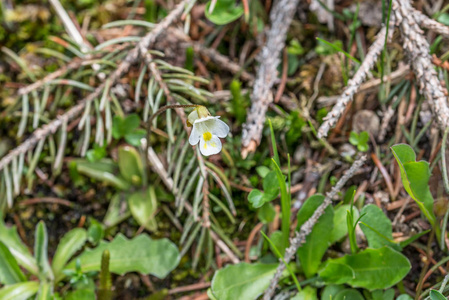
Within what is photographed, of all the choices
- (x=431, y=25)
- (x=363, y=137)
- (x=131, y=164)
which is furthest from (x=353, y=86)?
(x=131, y=164)

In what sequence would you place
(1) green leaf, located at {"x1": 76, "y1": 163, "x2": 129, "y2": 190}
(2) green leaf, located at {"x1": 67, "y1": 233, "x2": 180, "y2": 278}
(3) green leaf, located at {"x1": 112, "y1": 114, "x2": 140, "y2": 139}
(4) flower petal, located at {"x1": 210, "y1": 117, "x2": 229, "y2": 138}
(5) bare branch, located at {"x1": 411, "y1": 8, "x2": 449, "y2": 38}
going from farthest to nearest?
(1) green leaf, located at {"x1": 76, "y1": 163, "x2": 129, "y2": 190} < (3) green leaf, located at {"x1": 112, "y1": 114, "x2": 140, "y2": 139} < (2) green leaf, located at {"x1": 67, "y1": 233, "x2": 180, "y2": 278} < (5) bare branch, located at {"x1": 411, "y1": 8, "x2": 449, "y2": 38} < (4) flower petal, located at {"x1": 210, "y1": 117, "x2": 229, "y2": 138}

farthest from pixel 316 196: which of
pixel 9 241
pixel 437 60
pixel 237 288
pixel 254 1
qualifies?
pixel 9 241

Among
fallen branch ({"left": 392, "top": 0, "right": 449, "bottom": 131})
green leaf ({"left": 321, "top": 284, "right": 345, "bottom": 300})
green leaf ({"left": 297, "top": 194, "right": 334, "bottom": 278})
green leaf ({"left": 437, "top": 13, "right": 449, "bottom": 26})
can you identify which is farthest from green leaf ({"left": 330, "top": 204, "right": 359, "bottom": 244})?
green leaf ({"left": 437, "top": 13, "right": 449, "bottom": 26})

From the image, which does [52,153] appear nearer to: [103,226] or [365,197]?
[103,226]

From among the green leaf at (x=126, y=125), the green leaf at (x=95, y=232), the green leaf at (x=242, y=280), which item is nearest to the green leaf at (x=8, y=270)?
the green leaf at (x=95, y=232)

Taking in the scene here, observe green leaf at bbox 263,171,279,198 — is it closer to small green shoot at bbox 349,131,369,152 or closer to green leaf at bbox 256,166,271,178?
green leaf at bbox 256,166,271,178

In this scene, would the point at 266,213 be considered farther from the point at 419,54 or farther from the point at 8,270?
the point at 8,270

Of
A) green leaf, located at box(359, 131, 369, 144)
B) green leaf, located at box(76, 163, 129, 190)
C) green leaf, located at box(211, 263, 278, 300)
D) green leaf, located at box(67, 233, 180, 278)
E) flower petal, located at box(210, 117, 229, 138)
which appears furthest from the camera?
green leaf, located at box(76, 163, 129, 190)
